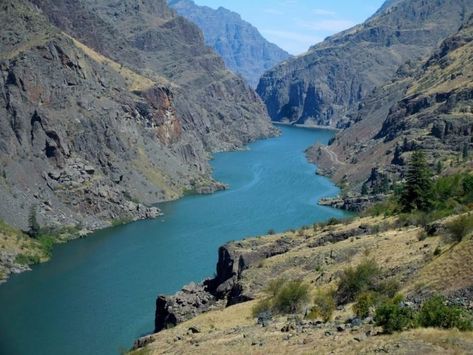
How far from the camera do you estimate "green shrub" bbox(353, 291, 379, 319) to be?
4468 centimetres

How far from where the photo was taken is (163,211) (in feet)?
568

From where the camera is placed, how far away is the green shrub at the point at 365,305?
147ft

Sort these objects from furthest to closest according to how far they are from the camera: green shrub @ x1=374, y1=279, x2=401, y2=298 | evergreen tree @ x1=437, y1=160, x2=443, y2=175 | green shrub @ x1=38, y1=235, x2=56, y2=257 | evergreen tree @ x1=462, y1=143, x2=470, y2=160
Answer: evergreen tree @ x1=462, y1=143, x2=470, y2=160 → evergreen tree @ x1=437, y1=160, x2=443, y2=175 → green shrub @ x1=38, y1=235, x2=56, y2=257 → green shrub @ x1=374, y1=279, x2=401, y2=298

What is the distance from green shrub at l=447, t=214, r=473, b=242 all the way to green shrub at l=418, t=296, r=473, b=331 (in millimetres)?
13181

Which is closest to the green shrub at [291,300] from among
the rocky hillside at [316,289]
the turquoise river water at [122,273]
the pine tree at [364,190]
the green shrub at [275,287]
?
the rocky hillside at [316,289]

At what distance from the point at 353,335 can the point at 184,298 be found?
147 feet

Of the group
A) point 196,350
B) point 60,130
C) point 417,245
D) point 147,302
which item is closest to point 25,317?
point 147,302

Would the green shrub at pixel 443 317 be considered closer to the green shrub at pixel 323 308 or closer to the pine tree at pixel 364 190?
the green shrub at pixel 323 308

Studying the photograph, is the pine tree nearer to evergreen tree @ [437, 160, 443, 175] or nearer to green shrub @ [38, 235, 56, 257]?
evergreen tree @ [437, 160, 443, 175]

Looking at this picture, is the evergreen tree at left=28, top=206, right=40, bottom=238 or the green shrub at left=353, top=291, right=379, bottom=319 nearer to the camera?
the green shrub at left=353, top=291, right=379, bottom=319

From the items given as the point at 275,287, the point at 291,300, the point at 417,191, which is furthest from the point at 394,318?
the point at 417,191

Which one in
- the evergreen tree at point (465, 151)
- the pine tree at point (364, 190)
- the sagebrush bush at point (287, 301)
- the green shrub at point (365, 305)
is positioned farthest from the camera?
the pine tree at point (364, 190)

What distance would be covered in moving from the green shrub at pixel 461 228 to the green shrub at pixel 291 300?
12.9 meters

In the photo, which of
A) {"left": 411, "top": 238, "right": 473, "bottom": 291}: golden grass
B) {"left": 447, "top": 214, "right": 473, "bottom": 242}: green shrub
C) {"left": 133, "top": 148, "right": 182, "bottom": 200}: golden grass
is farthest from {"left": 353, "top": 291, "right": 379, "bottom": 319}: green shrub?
{"left": 133, "top": 148, "right": 182, "bottom": 200}: golden grass
